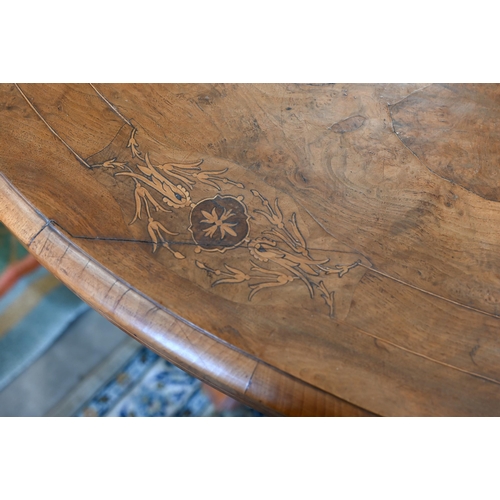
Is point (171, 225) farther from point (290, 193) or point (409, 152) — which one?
point (409, 152)

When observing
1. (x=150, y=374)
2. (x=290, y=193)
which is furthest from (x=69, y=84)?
(x=150, y=374)

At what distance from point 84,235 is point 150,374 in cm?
59

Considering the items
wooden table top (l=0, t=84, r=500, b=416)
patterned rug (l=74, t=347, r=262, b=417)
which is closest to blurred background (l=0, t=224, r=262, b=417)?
patterned rug (l=74, t=347, r=262, b=417)

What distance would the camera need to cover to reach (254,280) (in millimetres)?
665

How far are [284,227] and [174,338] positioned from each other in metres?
0.21

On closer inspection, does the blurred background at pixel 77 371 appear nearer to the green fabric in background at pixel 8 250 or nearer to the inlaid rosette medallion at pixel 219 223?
the green fabric in background at pixel 8 250

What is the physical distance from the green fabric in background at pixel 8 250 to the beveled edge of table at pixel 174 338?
2.15 ft

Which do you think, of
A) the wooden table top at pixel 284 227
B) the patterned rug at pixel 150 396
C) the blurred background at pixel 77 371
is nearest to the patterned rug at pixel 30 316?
the blurred background at pixel 77 371

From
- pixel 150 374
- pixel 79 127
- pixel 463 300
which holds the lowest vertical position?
pixel 150 374

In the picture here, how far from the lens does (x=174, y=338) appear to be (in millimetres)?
626

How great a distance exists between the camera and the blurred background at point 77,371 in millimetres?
1148

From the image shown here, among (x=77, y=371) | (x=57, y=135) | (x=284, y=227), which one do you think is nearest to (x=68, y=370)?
(x=77, y=371)

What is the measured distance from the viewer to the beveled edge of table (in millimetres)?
598

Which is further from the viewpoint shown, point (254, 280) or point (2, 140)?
point (2, 140)
